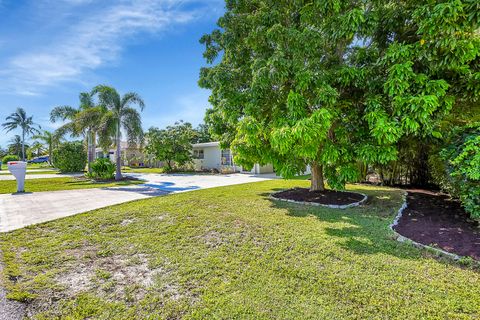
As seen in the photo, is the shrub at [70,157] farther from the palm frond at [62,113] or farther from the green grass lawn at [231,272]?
the green grass lawn at [231,272]

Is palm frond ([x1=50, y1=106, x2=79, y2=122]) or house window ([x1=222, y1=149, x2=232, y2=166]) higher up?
palm frond ([x1=50, y1=106, x2=79, y2=122])

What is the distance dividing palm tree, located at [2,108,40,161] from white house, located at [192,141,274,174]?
39285 millimetres

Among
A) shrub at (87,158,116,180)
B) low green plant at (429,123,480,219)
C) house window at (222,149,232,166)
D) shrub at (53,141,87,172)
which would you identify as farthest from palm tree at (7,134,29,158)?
low green plant at (429,123,480,219)

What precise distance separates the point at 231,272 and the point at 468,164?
510 cm

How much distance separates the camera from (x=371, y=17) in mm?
5672

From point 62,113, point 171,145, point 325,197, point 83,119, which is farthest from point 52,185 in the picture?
point 325,197

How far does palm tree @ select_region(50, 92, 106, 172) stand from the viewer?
1556 cm

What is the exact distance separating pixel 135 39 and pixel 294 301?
482 inches

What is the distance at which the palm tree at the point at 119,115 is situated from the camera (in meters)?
15.0

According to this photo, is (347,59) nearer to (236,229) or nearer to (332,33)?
(332,33)

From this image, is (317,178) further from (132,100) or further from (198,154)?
(198,154)

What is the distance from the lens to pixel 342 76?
621 cm

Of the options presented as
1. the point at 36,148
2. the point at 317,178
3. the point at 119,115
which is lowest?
the point at 317,178

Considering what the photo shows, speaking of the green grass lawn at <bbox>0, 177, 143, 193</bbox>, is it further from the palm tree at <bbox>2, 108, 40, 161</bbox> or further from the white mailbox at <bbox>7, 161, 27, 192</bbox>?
the palm tree at <bbox>2, 108, 40, 161</bbox>
